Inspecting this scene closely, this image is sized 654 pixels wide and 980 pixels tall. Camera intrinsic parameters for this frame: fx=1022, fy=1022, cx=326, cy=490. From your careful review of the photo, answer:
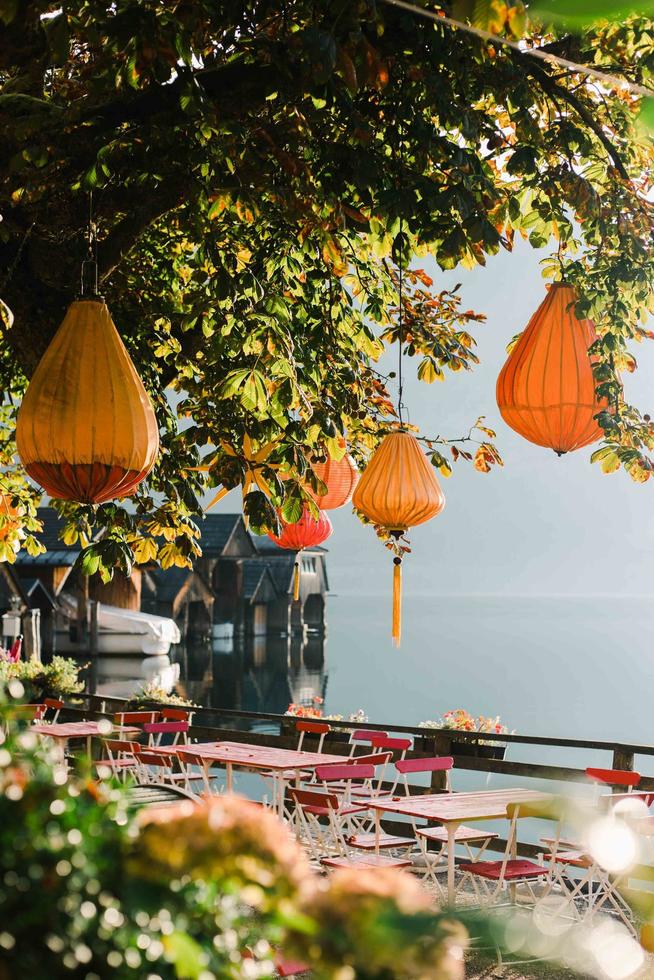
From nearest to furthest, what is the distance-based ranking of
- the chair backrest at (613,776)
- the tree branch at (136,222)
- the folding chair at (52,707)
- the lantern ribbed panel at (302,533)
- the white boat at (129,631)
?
1. the tree branch at (136,222)
2. the chair backrest at (613,776)
3. the lantern ribbed panel at (302,533)
4. the folding chair at (52,707)
5. the white boat at (129,631)

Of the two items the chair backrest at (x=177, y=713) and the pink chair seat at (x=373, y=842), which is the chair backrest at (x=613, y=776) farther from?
the chair backrest at (x=177, y=713)

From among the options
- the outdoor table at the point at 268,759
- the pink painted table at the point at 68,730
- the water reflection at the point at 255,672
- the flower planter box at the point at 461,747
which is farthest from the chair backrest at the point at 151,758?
the water reflection at the point at 255,672

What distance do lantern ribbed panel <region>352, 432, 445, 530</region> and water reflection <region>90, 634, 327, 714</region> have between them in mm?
28792

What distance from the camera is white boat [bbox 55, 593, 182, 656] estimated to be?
143 feet

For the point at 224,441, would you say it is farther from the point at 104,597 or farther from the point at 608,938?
the point at 104,597

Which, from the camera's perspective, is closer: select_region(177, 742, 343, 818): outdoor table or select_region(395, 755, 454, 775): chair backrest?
select_region(395, 755, 454, 775): chair backrest

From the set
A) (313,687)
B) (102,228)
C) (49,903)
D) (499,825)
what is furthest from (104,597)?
(49,903)

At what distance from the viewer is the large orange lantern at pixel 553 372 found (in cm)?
382

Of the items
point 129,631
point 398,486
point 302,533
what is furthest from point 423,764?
point 129,631

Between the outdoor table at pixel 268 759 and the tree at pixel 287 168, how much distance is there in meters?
2.32

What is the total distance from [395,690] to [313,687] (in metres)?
4.18

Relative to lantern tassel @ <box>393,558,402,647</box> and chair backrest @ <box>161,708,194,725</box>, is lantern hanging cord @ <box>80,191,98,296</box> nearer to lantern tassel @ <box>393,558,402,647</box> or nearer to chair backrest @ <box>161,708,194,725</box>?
lantern tassel @ <box>393,558,402,647</box>

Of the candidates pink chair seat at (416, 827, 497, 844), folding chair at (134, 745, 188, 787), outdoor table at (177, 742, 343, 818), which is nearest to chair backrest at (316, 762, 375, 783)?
pink chair seat at (416, 827, 497, 844)

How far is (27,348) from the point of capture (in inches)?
193
